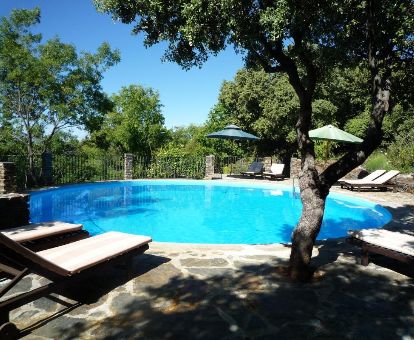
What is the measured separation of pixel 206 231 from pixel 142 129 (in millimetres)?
19681

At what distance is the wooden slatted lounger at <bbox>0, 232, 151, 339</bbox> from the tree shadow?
472 millimetres

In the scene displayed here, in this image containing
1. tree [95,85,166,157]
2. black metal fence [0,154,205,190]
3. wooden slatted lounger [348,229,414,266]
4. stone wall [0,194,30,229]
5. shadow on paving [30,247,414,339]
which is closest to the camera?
shadow on paving [30,247,414,339]

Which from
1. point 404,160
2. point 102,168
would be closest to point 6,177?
point 102,168

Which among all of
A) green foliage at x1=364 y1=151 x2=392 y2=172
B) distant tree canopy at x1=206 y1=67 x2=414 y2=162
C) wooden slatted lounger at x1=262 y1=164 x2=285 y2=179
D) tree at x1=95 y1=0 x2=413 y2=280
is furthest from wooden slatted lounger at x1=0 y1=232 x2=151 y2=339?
distant tree canopy at x1=206 y1=67 x2=414 y2=162

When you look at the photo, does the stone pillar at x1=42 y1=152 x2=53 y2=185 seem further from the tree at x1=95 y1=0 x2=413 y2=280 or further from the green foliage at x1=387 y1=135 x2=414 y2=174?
the green foliage at x1=387 y1=135 x2=414 y2=174

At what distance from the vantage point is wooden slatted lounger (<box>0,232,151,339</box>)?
3.12 metres

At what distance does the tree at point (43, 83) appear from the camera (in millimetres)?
15344

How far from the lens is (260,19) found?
192 inches

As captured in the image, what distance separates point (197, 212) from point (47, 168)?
342 inches

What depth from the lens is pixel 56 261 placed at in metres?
3.99

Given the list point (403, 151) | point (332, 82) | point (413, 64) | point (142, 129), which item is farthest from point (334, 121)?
point (413, 64)

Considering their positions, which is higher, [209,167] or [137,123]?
[137,123]

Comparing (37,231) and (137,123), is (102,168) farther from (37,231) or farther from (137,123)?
(37,231)

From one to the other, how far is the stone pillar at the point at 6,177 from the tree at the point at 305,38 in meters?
6.51
